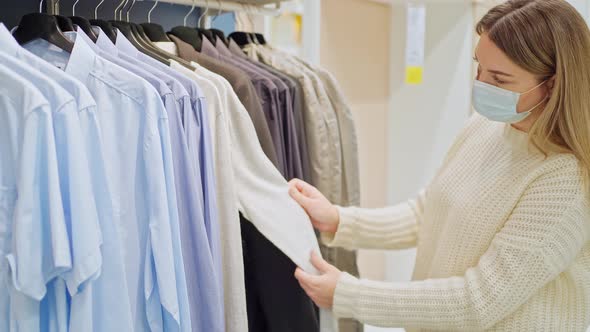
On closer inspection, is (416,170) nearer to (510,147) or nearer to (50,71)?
(510,147)

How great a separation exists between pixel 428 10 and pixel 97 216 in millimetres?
2075

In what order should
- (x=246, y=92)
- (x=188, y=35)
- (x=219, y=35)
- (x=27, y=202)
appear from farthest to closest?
(x=219, y=35) → (x=188, y=35) → (x=246, y=92) → (x=27, y=202)

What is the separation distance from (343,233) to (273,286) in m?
0.27

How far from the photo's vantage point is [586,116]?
108cm

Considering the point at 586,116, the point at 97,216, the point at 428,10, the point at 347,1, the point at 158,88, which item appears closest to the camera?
the point at 97,216

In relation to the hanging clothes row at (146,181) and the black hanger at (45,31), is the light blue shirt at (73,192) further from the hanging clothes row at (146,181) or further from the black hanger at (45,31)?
the black hanger at (45,31)

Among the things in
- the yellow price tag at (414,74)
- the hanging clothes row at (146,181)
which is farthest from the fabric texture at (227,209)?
the yellow price tag at (414,74)

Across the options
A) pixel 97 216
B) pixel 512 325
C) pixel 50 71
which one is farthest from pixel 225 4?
pixel 512 325

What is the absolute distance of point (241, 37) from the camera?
1.55 m

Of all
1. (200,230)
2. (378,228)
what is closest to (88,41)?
(200,230)

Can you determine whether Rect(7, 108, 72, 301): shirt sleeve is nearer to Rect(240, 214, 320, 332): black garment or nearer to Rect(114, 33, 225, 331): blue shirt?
Rect(114, 33, 225, 331): blue shirt

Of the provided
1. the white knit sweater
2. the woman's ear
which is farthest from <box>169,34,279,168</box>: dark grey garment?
the woman's ear

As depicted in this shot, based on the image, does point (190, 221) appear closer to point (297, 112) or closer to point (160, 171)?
point (160, 171)

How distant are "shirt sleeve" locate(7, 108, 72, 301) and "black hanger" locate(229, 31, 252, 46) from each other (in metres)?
0.85
